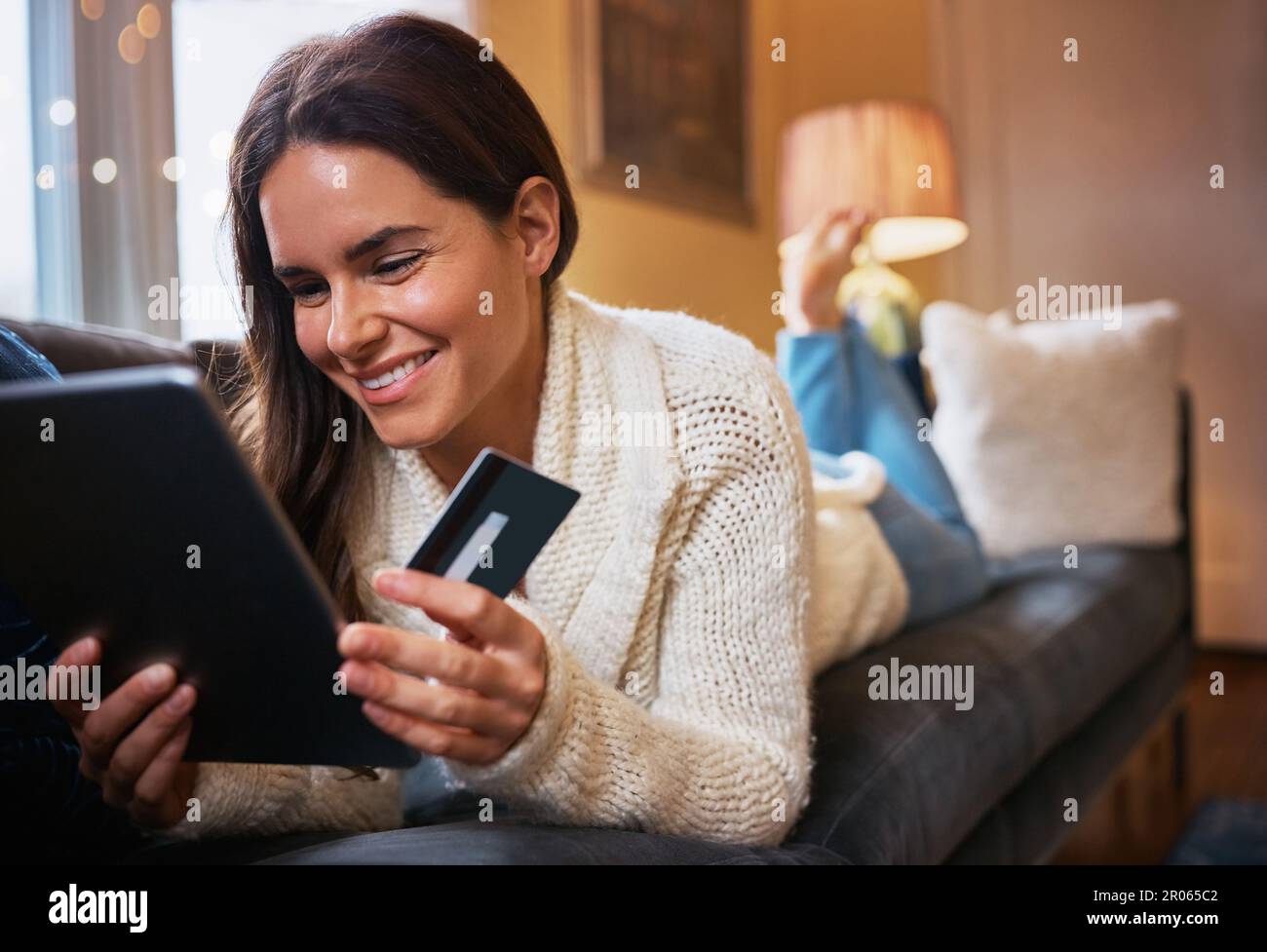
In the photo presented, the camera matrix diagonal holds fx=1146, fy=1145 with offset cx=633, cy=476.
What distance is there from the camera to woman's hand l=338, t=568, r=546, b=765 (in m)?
0.55

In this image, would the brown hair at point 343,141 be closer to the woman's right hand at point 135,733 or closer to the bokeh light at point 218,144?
the woman's right hand at point 135,733

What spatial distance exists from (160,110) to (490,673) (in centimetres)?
176

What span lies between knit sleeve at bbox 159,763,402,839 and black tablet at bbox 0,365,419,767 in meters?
0.10

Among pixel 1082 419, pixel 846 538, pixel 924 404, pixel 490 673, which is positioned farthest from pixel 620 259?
pixel 490 673

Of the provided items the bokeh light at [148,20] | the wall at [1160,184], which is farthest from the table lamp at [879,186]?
the bokeh light at [148,20]

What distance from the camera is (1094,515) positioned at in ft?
7.41

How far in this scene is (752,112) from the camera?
3654mm

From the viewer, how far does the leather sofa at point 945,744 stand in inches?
28.3

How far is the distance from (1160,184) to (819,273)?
2054mm

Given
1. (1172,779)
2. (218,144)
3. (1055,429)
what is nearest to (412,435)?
(218,144)

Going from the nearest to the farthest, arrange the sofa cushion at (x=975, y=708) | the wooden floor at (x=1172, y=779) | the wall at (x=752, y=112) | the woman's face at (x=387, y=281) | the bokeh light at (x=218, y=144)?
the woman's face at (x=387, y=281), the sofa cushion at (x=975, y=708), the wooden floor at (x=1172, y=779), the bokeh light at (x=218, y=144), the wall at (x=752, y=112)

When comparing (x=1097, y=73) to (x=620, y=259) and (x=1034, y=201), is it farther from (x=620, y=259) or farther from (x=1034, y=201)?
(x=620, y=259)

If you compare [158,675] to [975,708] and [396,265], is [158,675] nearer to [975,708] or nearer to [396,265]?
[396,265]

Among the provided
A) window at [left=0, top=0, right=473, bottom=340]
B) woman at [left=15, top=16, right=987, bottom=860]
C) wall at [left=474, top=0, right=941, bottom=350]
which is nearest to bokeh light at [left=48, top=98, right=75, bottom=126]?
window at [left=0, top=0, right=473, bottom=340]
